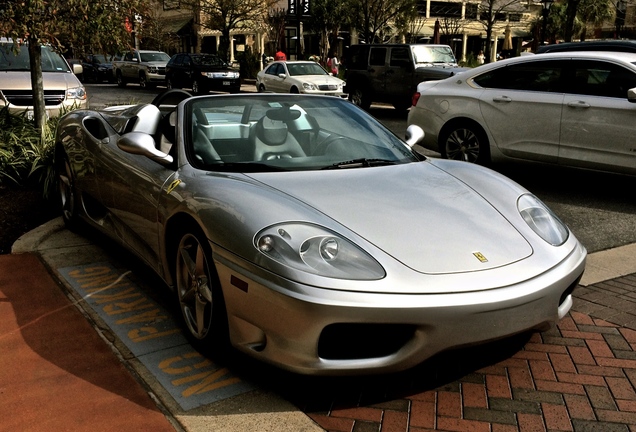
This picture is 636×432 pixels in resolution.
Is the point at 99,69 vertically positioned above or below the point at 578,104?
below

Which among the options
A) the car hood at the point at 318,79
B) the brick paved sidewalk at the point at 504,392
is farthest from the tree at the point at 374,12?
the brick paved sidewalk at the point at 504,392

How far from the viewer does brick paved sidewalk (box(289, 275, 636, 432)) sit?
2.77 metres

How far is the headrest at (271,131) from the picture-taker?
4.02 m

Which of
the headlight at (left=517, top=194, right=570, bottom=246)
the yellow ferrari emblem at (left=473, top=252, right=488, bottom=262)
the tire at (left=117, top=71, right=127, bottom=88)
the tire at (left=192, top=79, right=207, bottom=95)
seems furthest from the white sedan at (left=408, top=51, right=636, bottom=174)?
the tire at (left=117, top=71, right=127, bottom=88)

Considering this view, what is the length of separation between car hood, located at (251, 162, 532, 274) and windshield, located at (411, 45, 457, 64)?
13868 millimetres

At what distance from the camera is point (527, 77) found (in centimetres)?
749

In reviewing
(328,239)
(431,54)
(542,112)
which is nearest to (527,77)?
(542,112)

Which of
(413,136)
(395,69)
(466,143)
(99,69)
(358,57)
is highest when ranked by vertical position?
(358,57)

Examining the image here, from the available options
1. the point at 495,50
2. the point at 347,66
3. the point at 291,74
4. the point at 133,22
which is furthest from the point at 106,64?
the point at 495,50

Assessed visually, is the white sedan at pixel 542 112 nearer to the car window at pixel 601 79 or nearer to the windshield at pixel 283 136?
the car window at pixel 601 79

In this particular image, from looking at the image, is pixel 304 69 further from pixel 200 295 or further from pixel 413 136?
pixel 200 295

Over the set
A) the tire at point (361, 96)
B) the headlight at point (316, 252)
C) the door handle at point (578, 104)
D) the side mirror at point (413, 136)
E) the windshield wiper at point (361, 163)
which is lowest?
the tire at point (361, 96)

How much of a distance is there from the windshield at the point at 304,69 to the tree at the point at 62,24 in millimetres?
12837

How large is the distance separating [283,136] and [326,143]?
27cm
